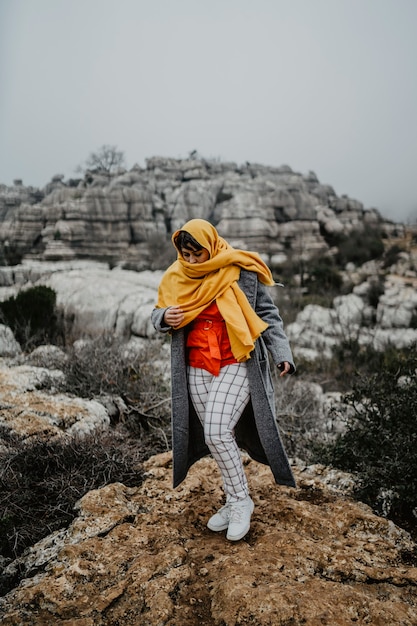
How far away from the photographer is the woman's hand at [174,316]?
7.50 feet

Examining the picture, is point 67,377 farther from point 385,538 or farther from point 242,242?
point 242,242

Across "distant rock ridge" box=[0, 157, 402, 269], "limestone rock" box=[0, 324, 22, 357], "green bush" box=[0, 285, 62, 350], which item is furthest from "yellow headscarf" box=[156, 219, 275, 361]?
"distant rock ridge" box=[0, 157, 402, 269]

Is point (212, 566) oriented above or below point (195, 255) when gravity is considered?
below

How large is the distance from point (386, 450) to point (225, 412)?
1435 millimetres

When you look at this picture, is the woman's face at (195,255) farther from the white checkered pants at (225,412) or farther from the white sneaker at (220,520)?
the white sneaker at (220,520)

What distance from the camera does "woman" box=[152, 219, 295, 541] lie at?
222cm

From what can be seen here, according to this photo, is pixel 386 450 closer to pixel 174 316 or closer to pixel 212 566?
pixel 212 566

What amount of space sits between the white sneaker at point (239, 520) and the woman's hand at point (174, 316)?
98 cm

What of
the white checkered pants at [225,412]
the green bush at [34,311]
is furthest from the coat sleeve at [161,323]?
the green bush at [34,311]

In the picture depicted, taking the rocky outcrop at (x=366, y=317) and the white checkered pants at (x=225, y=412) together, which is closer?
the white checkered pants at (x=225, y=412)

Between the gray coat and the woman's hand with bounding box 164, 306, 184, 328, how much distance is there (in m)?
0.07

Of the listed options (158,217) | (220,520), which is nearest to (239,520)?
(220,520)

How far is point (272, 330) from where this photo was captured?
2.41 meters

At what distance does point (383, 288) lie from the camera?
23.2 metres
